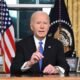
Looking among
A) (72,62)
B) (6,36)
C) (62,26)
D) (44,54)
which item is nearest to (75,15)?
(62,26)

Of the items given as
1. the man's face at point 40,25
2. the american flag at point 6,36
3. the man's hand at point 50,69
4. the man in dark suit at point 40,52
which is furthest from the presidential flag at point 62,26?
the man's hand at point 50,69

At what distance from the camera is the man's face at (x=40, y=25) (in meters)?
2.53

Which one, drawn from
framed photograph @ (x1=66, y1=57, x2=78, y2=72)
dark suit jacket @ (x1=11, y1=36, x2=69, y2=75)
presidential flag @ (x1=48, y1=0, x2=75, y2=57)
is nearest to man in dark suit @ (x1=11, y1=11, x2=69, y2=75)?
dark suit jacket @ (x1=11, y1=36, x2=69, y2=75)

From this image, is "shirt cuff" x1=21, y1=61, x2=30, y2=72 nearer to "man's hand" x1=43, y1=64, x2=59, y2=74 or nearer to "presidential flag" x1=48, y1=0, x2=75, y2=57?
"man's hand" x1=43, y1=64, x2=59, y2=74

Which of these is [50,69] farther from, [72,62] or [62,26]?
[62,26]

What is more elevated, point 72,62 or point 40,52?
point 40,52

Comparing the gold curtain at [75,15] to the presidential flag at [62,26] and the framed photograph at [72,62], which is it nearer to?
the presidential flag at [62,26]

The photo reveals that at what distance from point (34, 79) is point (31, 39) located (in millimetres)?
936

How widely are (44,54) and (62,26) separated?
204 cm

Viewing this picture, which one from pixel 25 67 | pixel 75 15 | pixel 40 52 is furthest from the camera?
pixel 75 15

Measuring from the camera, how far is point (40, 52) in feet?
8.20

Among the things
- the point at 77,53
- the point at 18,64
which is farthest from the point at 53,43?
the point at 77,53

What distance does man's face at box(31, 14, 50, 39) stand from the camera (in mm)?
2529

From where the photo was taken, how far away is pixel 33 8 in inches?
185
